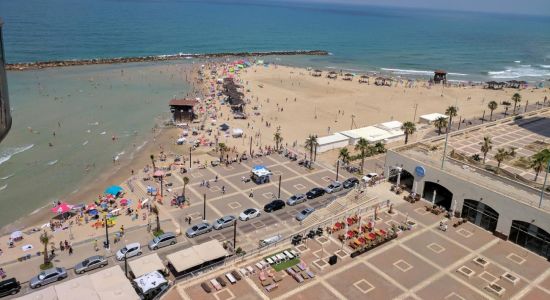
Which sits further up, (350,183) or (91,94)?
(91,94)

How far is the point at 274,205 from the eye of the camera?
163 feet

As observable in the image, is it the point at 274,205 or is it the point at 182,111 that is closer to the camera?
the point at 274,205

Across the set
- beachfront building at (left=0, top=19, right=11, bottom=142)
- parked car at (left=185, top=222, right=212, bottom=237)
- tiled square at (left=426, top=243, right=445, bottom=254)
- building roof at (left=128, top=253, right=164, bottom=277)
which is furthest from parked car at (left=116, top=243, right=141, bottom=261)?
beachfront building at (left=0, top=19, right=11, bottom=142)

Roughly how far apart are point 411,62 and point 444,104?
75406mm

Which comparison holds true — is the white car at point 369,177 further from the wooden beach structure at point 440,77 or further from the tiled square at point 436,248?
the wooden beach structure at point 440,77

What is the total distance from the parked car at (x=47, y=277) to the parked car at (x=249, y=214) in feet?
58.1

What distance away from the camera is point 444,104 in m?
108

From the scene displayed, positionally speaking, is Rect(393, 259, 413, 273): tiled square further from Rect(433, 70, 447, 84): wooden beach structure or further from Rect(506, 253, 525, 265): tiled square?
Rect(433, 70, 447, 84): wooden beach structure

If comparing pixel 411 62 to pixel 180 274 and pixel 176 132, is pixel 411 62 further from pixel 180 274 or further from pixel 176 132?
pixel 180 274

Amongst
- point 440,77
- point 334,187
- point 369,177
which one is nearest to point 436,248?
point 334,187

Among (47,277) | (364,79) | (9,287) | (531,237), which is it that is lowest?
(9,287)

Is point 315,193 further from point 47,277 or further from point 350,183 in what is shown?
point 47,277

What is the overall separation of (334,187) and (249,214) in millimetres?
12800

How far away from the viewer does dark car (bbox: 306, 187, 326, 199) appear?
52.5 metres
